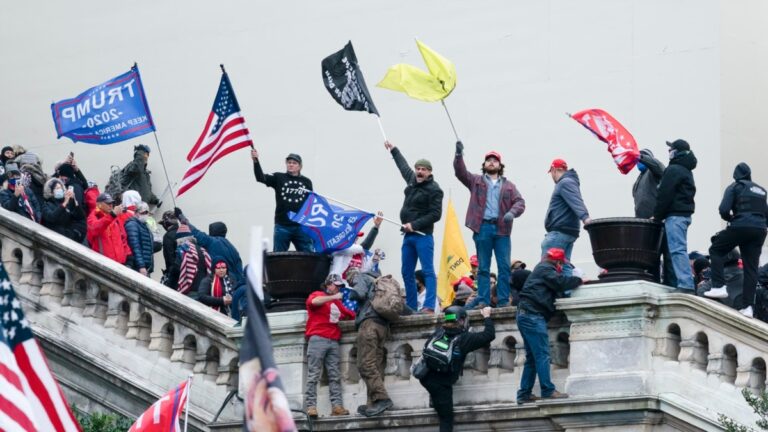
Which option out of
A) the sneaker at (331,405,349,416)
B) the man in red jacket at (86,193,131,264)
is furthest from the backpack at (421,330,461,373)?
the man in red jacket at (86,193,131,264)

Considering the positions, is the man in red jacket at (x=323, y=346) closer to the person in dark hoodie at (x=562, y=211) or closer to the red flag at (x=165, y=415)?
the person in dark hoodie at (x=562, y=211)

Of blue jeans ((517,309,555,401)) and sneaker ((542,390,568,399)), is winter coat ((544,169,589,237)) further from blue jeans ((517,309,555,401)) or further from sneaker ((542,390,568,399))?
sneaker ((542,390,568,399))

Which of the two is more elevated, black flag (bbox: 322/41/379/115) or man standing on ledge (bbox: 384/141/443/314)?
black flag (bbox: 322/41/379/115)

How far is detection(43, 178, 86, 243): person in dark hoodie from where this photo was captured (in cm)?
2016

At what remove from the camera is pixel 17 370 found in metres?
10.7

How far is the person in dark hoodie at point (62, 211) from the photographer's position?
20.2 m

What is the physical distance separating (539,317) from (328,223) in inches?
136

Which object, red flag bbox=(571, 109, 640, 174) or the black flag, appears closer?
red flag bbox=(571, 109, 640, 174)

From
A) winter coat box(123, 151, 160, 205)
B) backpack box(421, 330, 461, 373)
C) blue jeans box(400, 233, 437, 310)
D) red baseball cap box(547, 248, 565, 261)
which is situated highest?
winter coat box(123, 151, 160, 205)

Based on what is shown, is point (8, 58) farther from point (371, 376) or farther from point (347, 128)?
point (371, 376)

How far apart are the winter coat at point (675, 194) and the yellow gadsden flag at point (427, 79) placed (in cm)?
311

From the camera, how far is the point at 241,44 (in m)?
25.5

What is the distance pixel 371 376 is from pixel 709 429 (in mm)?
3165

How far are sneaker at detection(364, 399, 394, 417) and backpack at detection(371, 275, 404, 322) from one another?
716mm
